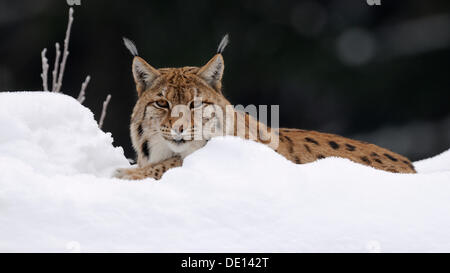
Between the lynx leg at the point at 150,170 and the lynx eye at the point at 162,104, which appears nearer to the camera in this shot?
the lynx leg at the point at 150,170

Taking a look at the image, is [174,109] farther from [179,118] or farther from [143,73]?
[143,73]

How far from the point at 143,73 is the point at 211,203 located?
1703mm

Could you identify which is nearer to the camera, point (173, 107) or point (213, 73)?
point (173, 107)

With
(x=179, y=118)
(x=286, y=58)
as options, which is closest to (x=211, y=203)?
(x=179, y=118)

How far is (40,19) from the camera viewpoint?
10.2 meters

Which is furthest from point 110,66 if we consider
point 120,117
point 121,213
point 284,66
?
point 121,213

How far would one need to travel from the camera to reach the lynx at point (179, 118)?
12.1 ft

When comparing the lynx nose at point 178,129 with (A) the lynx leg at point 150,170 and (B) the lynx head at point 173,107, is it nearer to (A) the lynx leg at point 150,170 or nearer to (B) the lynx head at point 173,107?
(B) the lynx head at point 173,107

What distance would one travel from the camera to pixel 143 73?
4051mm

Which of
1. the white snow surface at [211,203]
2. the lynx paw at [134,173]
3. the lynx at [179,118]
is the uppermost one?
the lynx at [179,118]

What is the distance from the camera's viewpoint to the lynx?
370cm

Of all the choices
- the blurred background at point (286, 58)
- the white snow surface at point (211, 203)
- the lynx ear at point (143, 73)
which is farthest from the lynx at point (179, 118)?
the blurred background at point (286, 58)

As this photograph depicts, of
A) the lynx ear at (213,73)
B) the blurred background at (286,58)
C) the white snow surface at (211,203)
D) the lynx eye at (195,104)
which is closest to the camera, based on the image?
the white snow surface at (211,203)
